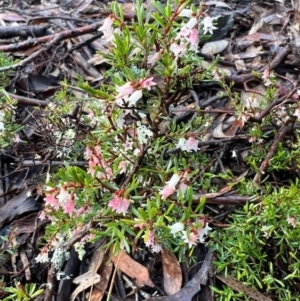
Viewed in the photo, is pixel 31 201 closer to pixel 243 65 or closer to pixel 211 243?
pixel 211 243

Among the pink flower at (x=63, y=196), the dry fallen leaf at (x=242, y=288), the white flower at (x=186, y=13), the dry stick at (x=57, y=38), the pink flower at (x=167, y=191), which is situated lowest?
the dry fallen leaf at (x=242, y=288)

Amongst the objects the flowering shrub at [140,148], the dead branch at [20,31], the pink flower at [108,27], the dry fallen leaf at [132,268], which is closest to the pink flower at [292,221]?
the flowering shrub at [140,148]

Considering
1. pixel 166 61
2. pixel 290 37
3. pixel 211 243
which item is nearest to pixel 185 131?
pixel 166 61

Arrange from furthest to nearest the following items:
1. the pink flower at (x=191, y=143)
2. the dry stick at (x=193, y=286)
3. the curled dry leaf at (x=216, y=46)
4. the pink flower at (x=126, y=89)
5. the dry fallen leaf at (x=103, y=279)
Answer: the curled dry leaf at (x=216, y=46)
the dry fallen leaf at (x=103, y=279)
the dry stick at (x=193, y=286)
the pink flower at (x=191, y=143)
the pink flower at (x=126, y=89)

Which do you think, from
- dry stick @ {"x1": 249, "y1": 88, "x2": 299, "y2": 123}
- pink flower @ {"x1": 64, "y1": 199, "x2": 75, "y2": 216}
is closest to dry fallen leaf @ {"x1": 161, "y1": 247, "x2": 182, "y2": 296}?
pink flower @ {"x1": 64, "y1": 199, "x2": 75, "y2": 216}

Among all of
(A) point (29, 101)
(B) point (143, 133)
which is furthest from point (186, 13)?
(A) point (29, 101)

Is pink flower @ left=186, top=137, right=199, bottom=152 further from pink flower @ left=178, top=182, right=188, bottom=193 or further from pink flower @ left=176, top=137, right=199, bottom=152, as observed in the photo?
pink flower @ left=178, top=182, right=188, bottom=193

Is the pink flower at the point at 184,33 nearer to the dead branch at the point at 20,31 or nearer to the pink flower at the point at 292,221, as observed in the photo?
the pink flower at the point at 292,221
